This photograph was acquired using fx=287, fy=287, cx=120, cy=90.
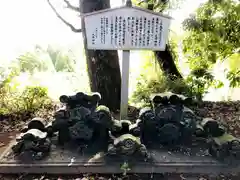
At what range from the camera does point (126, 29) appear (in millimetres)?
3334

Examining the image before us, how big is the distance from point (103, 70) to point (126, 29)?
960 mm

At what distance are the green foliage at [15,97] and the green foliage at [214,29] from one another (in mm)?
2707

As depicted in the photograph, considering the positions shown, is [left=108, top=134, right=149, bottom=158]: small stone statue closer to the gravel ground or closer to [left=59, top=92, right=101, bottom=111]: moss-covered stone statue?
the gravel ground

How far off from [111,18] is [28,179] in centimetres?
193

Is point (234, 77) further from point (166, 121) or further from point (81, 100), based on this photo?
point (81, 100)

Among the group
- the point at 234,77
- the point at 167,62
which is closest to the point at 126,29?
the point at 167,62

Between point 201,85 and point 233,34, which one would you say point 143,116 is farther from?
point 233,34

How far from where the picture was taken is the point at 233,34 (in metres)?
4.97

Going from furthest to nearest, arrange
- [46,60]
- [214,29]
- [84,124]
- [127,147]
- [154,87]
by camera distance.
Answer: [46,60], [154,87], [214,29], [84,124], [127,147]

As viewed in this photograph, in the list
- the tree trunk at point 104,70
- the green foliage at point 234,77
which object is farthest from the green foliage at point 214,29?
the tree trunk at point 104,70

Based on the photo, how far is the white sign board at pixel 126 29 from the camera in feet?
10.8

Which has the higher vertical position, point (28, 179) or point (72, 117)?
point (72, 117)

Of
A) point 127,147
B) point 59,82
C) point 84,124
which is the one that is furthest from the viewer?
point 59,82

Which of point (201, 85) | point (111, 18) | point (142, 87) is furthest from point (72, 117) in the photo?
point (201, 85)
